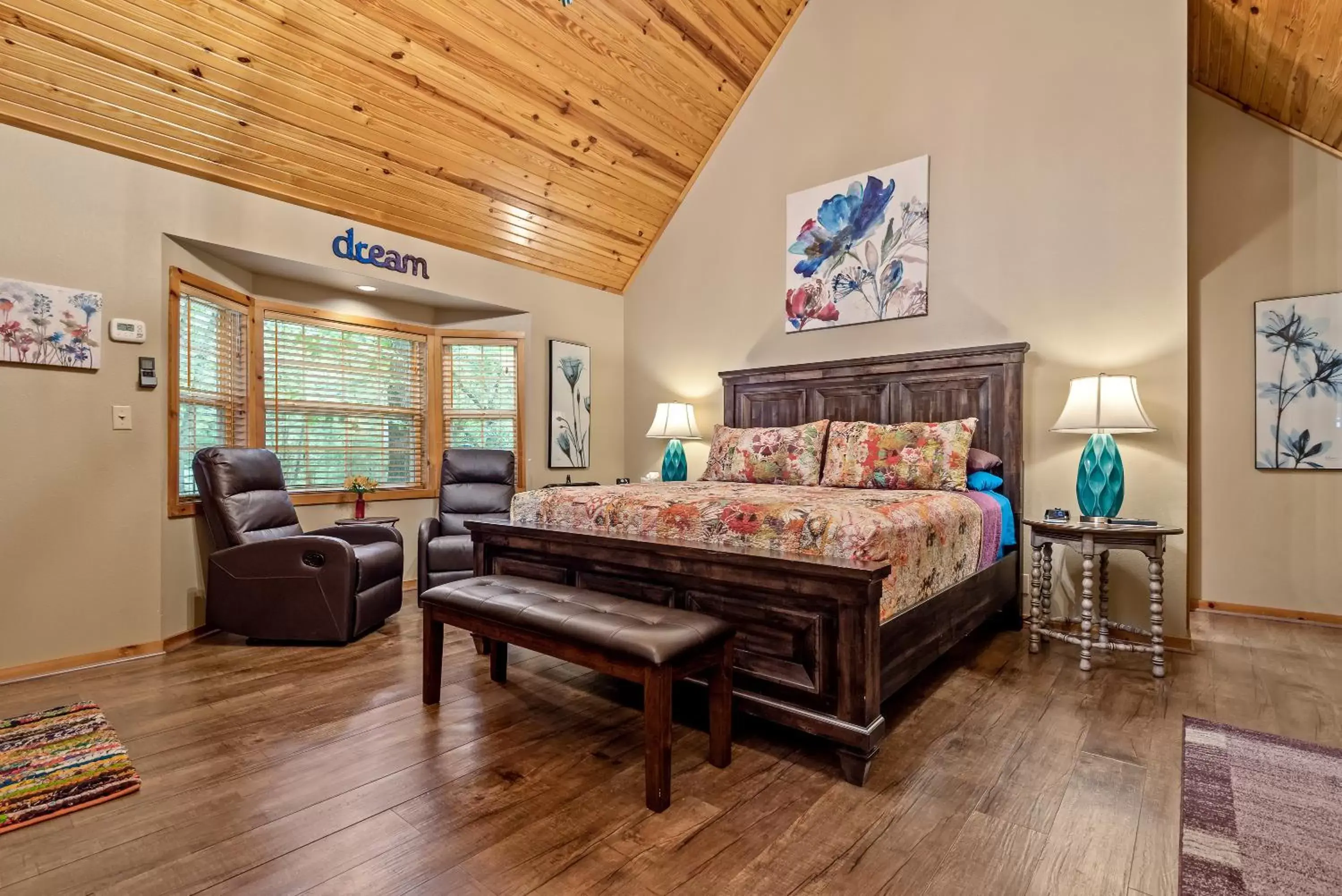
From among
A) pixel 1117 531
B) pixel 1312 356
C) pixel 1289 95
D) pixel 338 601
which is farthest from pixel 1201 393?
pixel 338 601

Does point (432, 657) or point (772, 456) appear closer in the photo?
point (432, 657)

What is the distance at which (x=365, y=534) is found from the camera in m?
3.96

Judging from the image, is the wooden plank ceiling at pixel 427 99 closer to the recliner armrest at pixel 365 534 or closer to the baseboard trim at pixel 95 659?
the recliner armrest at pixel 365 534

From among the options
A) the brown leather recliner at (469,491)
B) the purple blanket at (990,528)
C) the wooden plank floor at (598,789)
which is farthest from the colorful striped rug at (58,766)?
the purple blanket at (990,528)

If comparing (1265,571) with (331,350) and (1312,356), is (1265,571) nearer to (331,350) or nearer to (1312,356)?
(1312,356)

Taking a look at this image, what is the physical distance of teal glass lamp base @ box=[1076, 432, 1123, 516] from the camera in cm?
316

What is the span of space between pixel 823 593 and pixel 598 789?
923 millimetres

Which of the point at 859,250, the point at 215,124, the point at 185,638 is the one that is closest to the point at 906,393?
the point at 859,250

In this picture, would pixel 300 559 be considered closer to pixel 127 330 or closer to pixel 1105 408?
pixel 127 330

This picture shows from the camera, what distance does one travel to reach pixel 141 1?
270 centimetres

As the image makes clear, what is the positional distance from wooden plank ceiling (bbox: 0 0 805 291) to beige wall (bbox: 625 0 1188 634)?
0.64 meters

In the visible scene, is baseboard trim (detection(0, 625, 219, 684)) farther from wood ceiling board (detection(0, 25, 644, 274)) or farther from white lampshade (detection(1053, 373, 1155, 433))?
white lampshade (detection(1053, 373, 1155, 433))

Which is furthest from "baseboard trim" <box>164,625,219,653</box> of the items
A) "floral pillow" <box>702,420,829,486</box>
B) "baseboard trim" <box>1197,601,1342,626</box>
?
"baseboard trim" <box>1197,601,1342,626</box>

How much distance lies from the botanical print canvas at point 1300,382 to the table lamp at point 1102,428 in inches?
54.4
